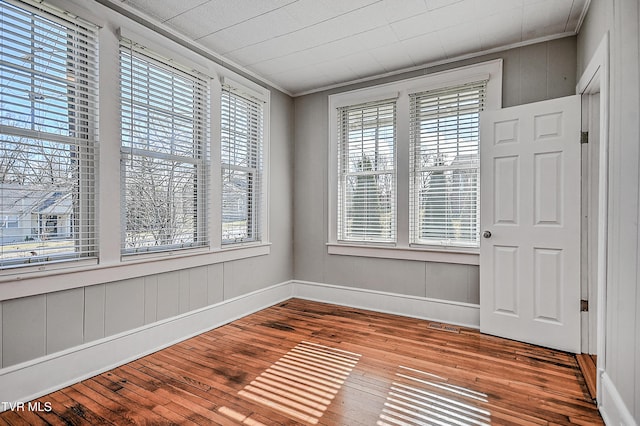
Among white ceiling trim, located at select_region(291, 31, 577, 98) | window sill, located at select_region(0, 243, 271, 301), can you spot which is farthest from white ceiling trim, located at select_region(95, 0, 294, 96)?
window sill, located at select_region(0, 243, 271, 301)

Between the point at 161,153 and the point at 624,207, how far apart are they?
10.1 ft

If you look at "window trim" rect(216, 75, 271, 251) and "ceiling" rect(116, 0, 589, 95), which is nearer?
"ceiling" rect(116, 0, 589, 95)

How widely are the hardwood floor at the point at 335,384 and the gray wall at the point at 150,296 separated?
1.03ft

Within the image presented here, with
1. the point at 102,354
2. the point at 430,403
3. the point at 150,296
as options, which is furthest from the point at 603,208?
the point at 102,354

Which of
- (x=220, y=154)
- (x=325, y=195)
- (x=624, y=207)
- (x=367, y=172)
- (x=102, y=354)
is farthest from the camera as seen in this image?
(x=325, y=195)

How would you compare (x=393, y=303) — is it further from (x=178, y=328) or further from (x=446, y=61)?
(x=446, y=61)

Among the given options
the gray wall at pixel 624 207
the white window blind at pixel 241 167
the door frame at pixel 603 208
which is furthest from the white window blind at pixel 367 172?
the gray wall at pixel 624 207

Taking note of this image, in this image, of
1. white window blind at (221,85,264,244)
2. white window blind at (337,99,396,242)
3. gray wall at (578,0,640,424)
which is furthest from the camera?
white window blind at (337,99,396,242)

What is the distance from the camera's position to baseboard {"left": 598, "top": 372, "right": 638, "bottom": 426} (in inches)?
62.0

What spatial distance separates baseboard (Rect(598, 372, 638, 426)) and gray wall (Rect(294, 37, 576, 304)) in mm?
1449

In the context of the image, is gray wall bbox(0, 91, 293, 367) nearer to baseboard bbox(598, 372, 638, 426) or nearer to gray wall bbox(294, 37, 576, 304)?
gray wall bbox(294, 37, 576, 304)

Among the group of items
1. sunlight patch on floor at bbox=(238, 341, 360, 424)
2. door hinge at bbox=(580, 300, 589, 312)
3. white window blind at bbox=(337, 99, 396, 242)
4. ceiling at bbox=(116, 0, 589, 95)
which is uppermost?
ceiling at bbox=(116, 0, 589, 95)

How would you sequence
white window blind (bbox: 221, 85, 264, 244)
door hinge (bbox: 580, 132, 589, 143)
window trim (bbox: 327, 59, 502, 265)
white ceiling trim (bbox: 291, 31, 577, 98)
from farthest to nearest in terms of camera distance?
1. white window blind (bbox: 221, 85, 264, 244)
2. window trim (bbox: 327, 59, 502, 265)
3. white ceiling trim (bbox: 291, 31, 577, 98)
4. door hinge (bbox: 580, 132, 589, 143)

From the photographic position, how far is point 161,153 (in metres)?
2.85
